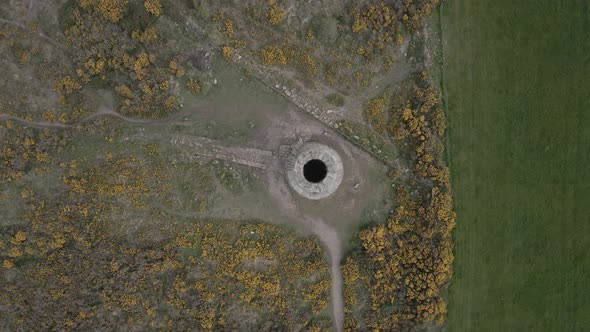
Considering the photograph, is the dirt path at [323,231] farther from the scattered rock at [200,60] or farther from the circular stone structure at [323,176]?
the scattered rock at [200,60]

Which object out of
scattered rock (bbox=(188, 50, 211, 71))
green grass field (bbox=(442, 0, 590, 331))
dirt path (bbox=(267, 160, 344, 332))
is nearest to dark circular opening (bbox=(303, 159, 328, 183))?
dirt path (bbox=(267, 160, 344, 332))

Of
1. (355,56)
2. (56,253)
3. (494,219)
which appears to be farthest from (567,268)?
(56,253)

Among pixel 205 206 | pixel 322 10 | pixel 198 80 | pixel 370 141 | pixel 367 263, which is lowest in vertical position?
pixel 367 263

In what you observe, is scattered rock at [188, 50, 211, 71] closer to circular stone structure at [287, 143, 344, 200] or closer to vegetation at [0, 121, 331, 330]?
vegetation at [0, 121, 331, 330]

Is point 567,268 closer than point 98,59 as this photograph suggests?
No

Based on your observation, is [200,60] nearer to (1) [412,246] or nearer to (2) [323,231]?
(2) [323,231]

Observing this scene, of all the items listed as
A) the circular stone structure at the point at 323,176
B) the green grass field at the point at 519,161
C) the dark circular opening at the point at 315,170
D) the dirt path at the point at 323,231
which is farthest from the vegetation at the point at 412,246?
the dark circular opening at the point at 315,170

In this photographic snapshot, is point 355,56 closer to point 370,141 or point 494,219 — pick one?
point 370,141
